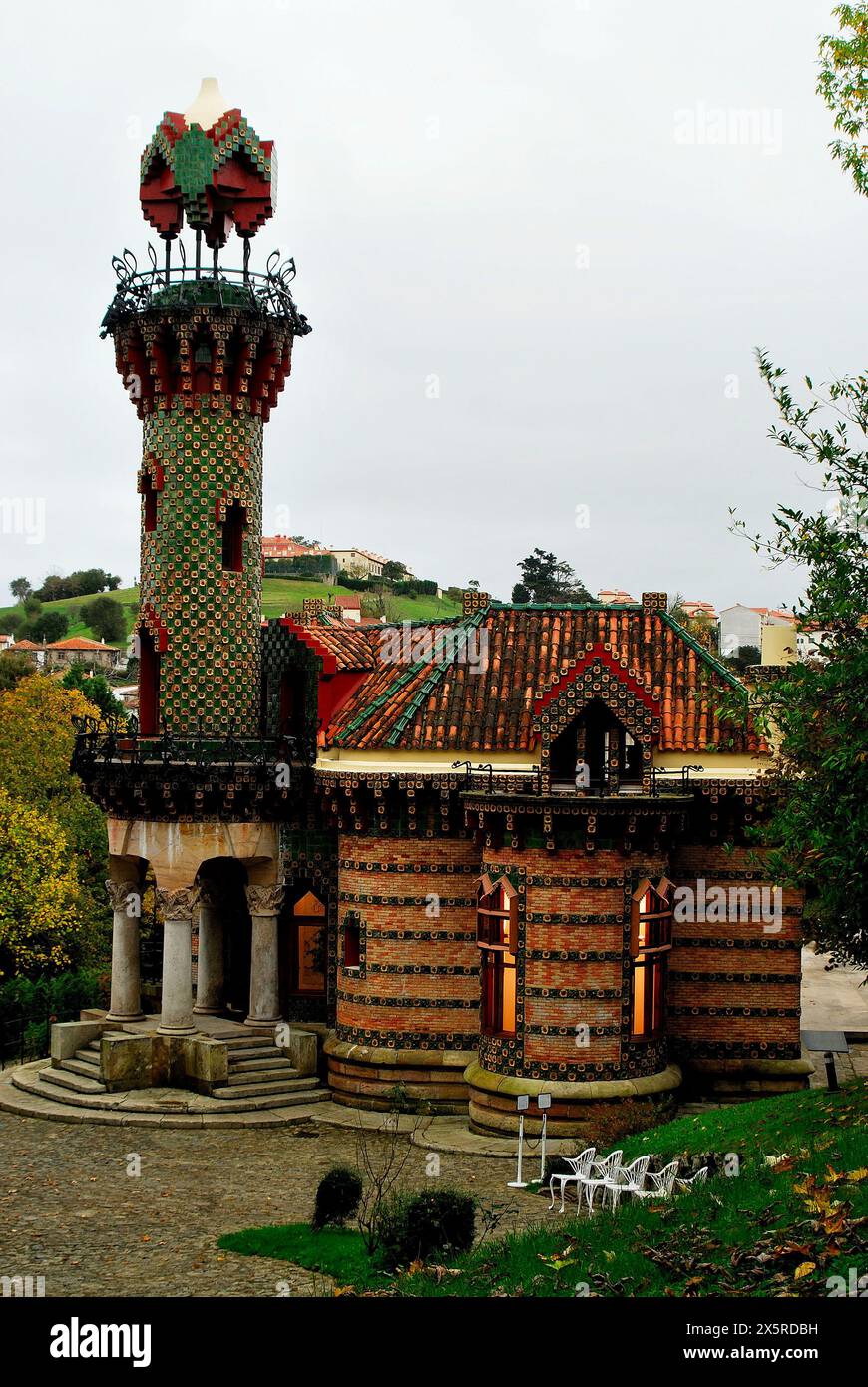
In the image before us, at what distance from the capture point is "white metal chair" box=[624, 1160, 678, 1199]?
753 inches

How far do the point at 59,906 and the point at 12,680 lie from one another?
2567 cm

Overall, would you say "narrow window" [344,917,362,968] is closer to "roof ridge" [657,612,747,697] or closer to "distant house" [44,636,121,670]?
"roof ridge" [657,612,747,697]

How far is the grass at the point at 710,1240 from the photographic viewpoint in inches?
594

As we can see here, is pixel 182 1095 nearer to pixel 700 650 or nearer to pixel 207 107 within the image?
pixel 700 650

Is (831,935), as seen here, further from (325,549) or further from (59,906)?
(325,549)

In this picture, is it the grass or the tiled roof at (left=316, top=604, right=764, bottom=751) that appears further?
the tiled roof at (left=316, top=604, right=764, bottom=751)

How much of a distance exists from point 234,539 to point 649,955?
11215mm

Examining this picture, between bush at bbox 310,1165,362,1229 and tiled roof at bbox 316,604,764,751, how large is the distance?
9.43m

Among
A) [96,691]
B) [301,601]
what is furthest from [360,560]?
[96,691]

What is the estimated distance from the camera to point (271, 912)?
99.3 ft

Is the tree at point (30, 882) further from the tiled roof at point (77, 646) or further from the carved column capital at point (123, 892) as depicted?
the tiled roof at point (77, 646)

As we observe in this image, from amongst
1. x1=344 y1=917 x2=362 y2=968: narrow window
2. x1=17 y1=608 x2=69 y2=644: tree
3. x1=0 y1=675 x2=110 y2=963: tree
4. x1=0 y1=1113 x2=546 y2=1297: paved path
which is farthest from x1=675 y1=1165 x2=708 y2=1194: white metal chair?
x1=17 y1=608 x2=69 y2=644: tree

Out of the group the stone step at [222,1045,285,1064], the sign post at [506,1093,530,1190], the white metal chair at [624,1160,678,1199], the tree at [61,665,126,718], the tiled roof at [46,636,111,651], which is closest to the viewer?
the white metal chair at [624,1160,678,1199]
